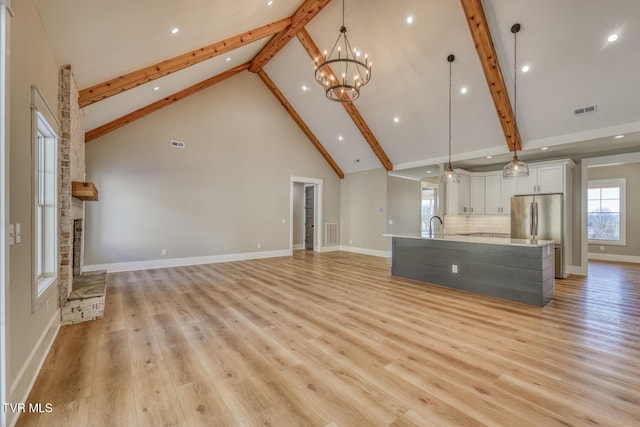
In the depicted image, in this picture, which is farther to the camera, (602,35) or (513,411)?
(602,35)

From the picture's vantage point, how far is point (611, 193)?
8.17 meters

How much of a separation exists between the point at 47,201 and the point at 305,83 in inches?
232

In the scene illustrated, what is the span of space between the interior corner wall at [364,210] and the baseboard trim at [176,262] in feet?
8.79

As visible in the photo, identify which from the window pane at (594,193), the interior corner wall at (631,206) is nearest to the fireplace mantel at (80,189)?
the interior corner wall at (631,206)

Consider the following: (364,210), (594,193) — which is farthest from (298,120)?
(594,193)

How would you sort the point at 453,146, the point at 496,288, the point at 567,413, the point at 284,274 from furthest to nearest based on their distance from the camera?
the point at 453,146, the point at 284,274, the point at 496,288, the point at 567,413

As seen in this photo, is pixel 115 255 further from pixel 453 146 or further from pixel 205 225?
pixel 453 146

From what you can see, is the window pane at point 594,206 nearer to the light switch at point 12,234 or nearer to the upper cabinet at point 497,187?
the upper cabinet at point 497,187

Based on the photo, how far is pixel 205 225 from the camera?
23.4ft

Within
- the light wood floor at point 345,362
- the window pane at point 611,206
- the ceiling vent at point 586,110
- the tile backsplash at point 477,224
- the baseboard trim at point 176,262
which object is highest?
the ceiling vent at point 586,110

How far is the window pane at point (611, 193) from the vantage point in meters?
8.03

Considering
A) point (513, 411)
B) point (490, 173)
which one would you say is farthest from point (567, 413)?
point (490, 173)

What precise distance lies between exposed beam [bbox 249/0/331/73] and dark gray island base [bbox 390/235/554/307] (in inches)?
182

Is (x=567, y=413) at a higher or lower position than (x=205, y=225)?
lower
